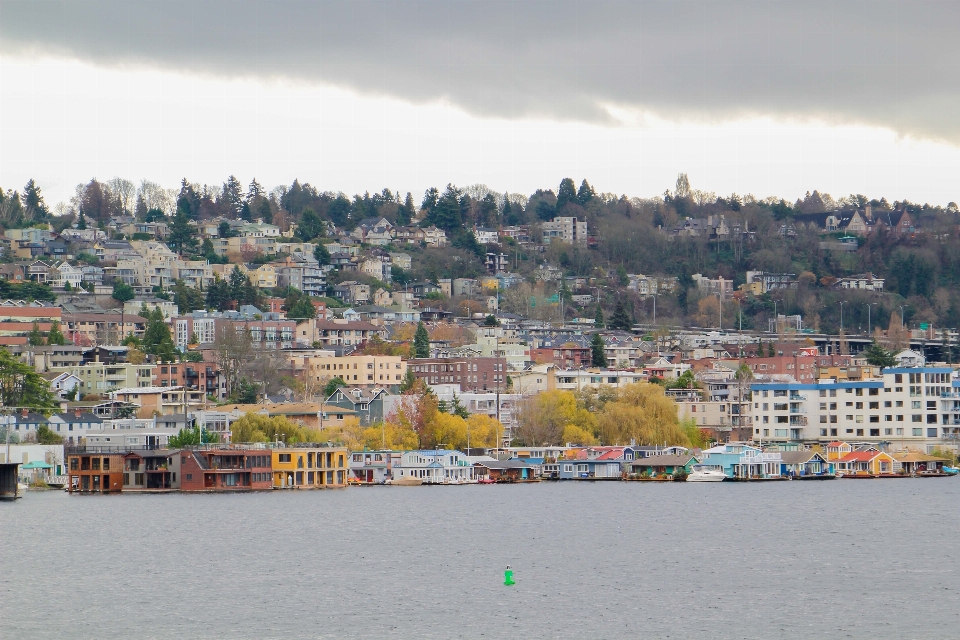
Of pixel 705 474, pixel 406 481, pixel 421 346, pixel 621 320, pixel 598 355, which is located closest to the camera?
pixel 406 481

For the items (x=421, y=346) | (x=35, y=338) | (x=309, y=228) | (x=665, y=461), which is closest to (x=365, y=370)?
(x=421, y=346)

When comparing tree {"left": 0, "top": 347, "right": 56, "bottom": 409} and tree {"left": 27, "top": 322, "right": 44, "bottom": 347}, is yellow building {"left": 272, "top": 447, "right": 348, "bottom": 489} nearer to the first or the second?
tree {"left": 0, "top": 347, "right": 56, "bottom": 409}

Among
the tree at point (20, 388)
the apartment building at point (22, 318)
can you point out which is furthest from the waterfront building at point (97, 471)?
the apartment building at point (22, 318)

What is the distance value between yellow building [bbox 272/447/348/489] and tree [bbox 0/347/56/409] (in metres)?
24.8

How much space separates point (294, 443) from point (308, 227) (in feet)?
374

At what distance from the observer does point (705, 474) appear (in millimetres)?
89938

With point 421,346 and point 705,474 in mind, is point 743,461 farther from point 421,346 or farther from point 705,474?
point 421,346

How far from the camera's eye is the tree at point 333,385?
112m

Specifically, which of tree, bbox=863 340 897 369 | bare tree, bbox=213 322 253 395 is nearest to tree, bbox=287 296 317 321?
bare tree, bbox=213 322 253 395

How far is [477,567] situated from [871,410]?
195 ft

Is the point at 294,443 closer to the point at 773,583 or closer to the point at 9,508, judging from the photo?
the point at 9,508

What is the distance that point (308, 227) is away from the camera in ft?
645

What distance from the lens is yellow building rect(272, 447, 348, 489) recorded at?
80.1 metres

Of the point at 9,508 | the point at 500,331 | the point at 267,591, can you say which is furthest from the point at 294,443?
the point at 500,331
